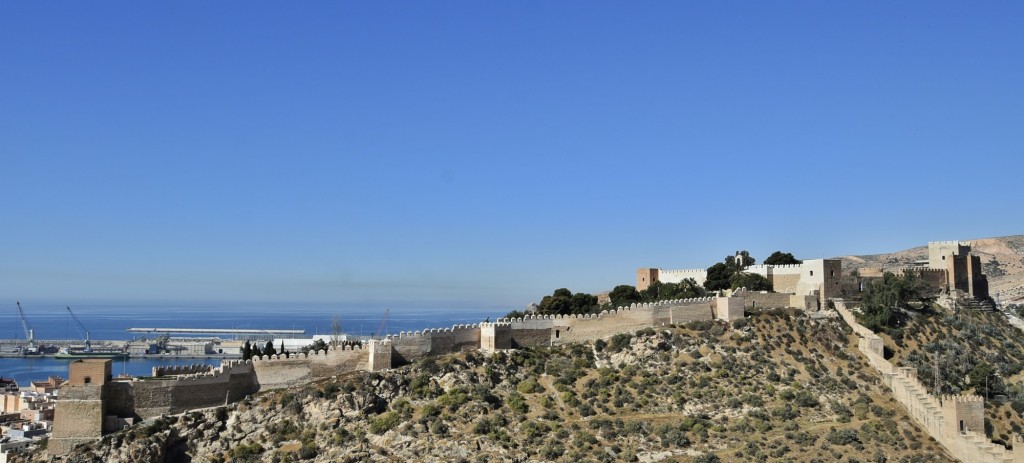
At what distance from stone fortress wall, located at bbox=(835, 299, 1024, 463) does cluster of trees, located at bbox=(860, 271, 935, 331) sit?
6.47 meters

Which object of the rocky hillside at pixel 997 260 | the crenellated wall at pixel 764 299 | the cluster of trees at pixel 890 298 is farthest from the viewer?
the rocky hillside at pixel 997 260

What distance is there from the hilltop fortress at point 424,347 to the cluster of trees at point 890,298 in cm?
102

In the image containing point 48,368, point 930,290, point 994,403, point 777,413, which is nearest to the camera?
point 777,413

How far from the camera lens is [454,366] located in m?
36.8

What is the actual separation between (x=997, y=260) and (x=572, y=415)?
8822 cm

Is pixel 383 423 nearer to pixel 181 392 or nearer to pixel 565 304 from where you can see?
pixel 181 392

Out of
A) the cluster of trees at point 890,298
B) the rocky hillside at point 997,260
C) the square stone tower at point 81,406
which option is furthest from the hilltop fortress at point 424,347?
the rocky hillside at point 997,260

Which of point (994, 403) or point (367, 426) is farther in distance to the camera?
point (994, 403)

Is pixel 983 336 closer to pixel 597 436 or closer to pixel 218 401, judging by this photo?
pixel 597 436

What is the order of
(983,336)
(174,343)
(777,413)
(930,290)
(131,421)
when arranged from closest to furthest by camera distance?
(131,421) → (777,413) → (983,336) → (930,290) → (174,343)

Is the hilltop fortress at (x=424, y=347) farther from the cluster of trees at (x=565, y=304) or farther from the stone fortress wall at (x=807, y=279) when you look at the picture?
the cluster of trees at (x=565, y=304)

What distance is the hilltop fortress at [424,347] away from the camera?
3147cm

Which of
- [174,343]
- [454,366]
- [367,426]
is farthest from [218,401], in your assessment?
[174,343]

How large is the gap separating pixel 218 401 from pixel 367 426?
5928 mm
